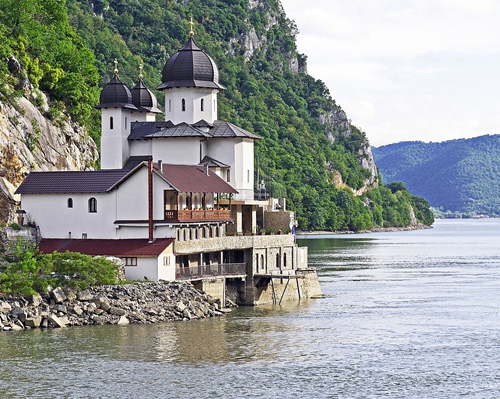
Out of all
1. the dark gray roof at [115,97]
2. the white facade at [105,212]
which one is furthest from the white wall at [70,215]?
the dark gray roof at [115,97]

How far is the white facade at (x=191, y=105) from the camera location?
89312mm

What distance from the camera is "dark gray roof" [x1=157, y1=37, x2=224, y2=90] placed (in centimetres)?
8950

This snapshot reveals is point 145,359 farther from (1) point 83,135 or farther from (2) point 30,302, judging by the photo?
(1) point 83,135

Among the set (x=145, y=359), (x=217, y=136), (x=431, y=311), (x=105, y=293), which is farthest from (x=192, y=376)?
(x=217, y=136)

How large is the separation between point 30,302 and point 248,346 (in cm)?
1318

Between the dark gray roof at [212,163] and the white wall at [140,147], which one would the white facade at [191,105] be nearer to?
the white wall at [140,147]

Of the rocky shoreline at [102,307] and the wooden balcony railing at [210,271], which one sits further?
the wooden balcony railing at [210,271]

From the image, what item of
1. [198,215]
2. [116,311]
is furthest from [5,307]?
[198,215]

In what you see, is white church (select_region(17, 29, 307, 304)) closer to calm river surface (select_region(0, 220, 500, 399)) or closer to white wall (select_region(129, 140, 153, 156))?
white wall (select_region(129, 140, 153, 156))

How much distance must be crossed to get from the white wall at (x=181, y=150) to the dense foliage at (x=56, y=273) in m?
19.1

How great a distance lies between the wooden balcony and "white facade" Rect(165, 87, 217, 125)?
498 inches

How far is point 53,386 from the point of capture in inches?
1998

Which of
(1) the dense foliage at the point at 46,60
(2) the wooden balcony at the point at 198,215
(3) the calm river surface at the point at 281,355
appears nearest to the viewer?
(3) the calm river surface at the point at 281,355

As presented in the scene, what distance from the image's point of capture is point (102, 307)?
65750mm
